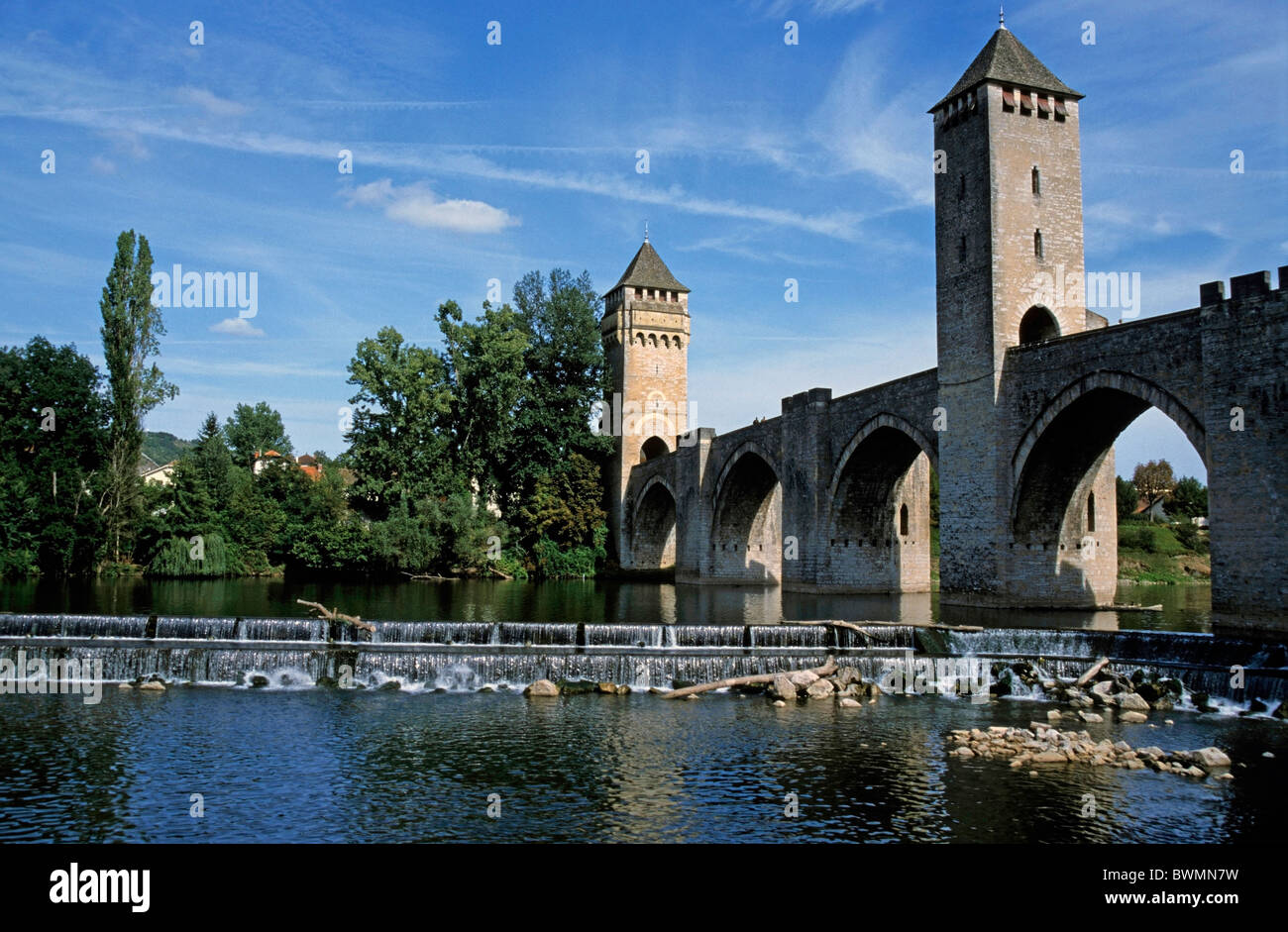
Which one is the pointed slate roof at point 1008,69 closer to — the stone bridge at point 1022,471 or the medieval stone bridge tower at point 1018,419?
the medieval stone bridge tower at point 1018,419

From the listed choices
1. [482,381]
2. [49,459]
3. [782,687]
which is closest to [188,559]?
[49,459]

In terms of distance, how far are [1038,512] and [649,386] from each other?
93.4 feet

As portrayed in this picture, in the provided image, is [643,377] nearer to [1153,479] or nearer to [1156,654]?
[1156,654]

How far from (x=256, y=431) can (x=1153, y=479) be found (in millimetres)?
70231

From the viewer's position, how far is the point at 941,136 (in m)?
27.2

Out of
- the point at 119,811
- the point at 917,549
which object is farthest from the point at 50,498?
the point at 119,811

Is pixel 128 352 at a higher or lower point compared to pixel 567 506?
higher

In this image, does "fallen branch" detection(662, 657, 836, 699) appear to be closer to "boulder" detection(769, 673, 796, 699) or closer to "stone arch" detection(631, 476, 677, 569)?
"boulder" detection(769, 673, 796, 699)

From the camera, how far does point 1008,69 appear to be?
83.7 ft

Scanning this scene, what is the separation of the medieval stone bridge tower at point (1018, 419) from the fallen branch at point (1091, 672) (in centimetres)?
429

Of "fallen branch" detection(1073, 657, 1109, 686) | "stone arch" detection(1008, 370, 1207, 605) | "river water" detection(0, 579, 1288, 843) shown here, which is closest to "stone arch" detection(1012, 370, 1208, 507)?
"stone arch" detection(1008, 370, 1207, 605)

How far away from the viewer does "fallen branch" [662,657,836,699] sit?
49.7 feet
